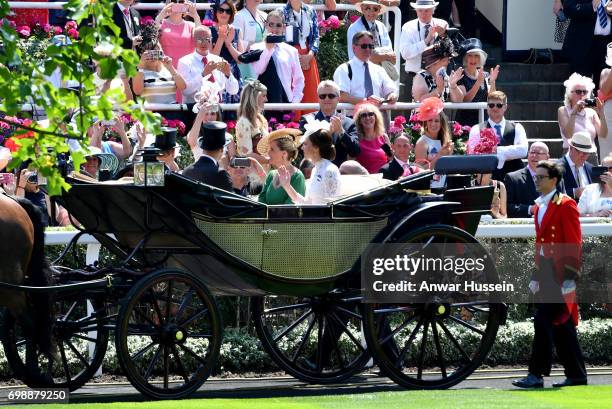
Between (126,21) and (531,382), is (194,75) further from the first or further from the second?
(531,382)

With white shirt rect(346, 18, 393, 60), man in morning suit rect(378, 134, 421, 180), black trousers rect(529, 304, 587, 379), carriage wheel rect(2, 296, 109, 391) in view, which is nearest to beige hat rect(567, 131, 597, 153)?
man in morning suit rect(378, 134, 421, 180)

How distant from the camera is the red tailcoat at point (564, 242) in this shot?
11000 millimetres

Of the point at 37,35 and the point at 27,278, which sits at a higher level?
the point at 37,35

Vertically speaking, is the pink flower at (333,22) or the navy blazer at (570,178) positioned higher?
the pink flower at (333,22)

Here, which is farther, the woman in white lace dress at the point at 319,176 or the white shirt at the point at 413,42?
the white shirt at the point at 413,42

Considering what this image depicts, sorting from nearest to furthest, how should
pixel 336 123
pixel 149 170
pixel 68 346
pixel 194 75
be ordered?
pixel 149 170 < pixel 68 346 < pixel 336 123 < pixel 194 75

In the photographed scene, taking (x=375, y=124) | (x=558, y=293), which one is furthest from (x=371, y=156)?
(x=558, y=293)

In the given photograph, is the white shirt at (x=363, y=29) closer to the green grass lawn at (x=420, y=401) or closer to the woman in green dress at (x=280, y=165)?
the woman in green dress at (x=280, y=165)

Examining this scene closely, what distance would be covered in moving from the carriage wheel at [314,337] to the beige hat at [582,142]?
3752 mm

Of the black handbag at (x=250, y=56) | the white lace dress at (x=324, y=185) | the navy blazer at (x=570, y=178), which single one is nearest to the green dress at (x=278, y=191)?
the white lace dress at (x=324, y=185)

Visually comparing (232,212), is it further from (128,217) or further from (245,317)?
(245,317)

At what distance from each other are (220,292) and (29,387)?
152 centimetres

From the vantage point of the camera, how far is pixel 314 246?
10.6 m

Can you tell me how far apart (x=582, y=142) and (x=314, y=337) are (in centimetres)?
413
